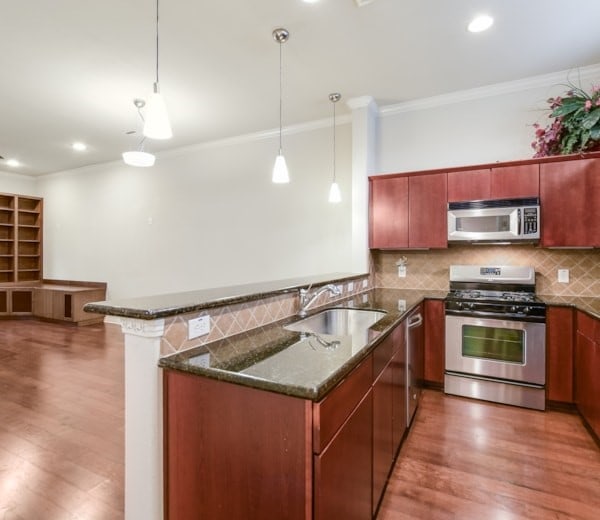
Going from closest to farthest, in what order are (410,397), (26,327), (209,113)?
(410,397) → (209,113) → (26,327)

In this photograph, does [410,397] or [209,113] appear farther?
[209,113]

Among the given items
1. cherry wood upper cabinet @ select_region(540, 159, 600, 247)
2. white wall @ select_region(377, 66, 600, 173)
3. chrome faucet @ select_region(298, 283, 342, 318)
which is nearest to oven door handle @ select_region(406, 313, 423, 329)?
chrome faucet @ select_region(298, 283, 342, 318)

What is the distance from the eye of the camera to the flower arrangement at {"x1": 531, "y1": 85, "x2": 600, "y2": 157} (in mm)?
2658

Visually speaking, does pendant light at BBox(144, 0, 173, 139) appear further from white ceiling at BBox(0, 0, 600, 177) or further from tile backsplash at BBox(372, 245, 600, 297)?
tile backsplash at BBox(372, 245, 600, 297)

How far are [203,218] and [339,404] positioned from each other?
4.41m

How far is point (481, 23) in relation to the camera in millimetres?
2449

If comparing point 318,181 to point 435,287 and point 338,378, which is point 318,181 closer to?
point 435,287

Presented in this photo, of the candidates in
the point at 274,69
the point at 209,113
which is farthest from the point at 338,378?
the point at 209,113

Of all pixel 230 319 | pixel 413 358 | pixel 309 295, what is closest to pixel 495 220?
pixel 413 358

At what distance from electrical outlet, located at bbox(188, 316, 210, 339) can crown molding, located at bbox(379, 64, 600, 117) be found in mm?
3375

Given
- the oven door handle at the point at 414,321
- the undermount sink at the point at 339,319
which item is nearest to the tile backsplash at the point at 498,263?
the oven door handle at the point at 414,321

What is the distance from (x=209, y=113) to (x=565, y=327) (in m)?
4.22

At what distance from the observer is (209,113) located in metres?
4.06

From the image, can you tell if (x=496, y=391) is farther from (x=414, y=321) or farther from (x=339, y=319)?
(x=339, y=319)
